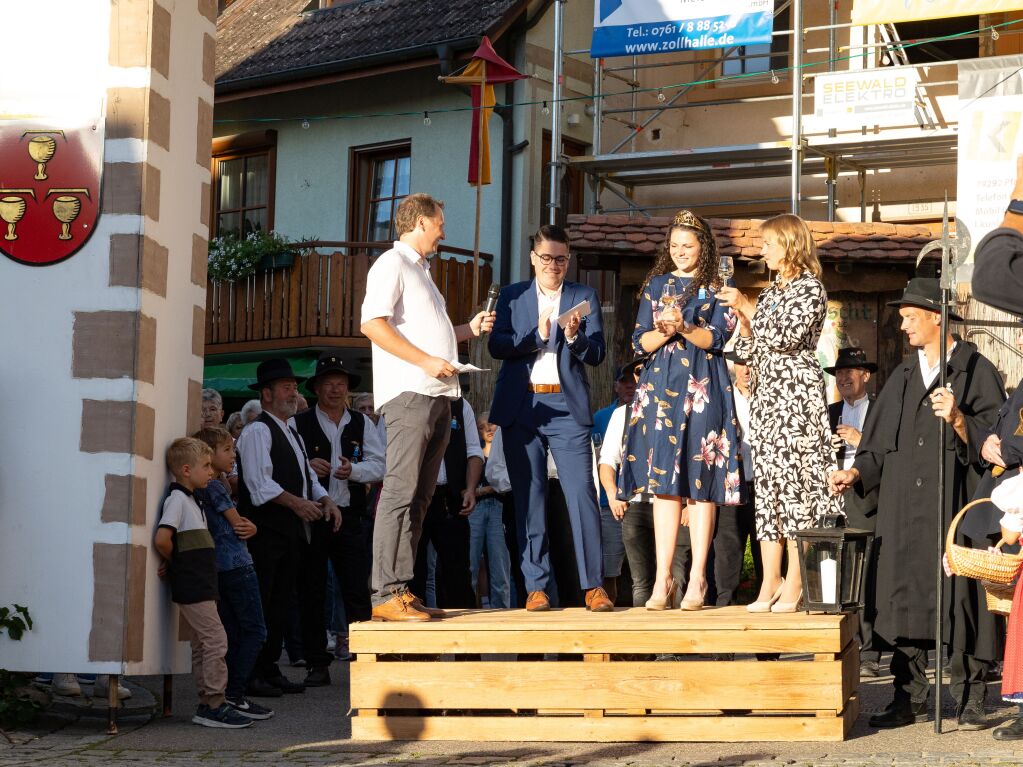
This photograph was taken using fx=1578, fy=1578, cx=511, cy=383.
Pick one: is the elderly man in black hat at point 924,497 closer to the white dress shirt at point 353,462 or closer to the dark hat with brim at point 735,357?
the dark hat with brim at point 735,357

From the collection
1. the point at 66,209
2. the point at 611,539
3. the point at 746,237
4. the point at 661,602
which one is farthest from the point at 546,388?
the point at 746,237

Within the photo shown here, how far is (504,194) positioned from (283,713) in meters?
11.7

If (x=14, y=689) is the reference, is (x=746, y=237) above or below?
above

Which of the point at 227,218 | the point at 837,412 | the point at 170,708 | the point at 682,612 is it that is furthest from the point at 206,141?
the point at 227,218

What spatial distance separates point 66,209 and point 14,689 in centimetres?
236

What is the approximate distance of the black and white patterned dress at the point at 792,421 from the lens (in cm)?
733

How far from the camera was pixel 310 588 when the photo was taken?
9.64 metres

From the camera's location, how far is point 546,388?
25.2 ft

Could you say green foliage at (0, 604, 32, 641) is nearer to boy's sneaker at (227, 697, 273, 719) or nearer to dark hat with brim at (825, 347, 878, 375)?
boy's sneaker at (227, 697, 273, 719)

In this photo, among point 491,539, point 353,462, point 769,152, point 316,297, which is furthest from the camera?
point 316,297

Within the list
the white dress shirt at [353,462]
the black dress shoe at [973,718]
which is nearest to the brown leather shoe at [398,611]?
the black dress shoe at [973,718]

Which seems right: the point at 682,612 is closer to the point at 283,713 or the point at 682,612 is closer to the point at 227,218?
the point at 283,713

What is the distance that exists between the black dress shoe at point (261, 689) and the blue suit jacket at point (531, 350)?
2.29 metres

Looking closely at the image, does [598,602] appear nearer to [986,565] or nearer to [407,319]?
[407,319]
